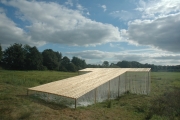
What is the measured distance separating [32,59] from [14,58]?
451cm

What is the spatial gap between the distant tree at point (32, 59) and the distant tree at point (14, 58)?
1534 mm

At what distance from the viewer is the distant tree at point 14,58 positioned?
41.5 m

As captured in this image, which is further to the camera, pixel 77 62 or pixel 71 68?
pixel 77 62

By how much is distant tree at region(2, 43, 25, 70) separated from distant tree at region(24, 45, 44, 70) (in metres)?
1.53

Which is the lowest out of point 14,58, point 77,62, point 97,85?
point 97,85

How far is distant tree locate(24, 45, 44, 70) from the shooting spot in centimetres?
4278

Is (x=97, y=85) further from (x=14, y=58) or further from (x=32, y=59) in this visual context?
(x=14, y=58)

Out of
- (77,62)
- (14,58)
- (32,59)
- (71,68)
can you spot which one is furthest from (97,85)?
(77,62)

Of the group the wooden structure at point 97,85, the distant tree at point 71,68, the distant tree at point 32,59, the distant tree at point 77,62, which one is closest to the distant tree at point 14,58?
the distant tree at point 32,59

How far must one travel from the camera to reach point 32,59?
43.2 m

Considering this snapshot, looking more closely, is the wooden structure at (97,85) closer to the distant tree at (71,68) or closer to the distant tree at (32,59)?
the distant tree at (32,59)

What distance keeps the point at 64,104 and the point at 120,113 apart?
122 inches

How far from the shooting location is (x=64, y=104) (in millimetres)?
8719

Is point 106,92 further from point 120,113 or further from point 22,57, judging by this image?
point 22,57
